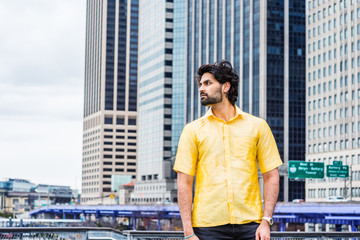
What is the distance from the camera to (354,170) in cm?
10881

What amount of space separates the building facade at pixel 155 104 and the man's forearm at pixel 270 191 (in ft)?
496

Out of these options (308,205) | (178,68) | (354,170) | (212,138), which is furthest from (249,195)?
(178,68)

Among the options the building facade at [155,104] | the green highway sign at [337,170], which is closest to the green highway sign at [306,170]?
the green highway sign at [337,170]

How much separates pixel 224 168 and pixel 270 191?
17.3 inches

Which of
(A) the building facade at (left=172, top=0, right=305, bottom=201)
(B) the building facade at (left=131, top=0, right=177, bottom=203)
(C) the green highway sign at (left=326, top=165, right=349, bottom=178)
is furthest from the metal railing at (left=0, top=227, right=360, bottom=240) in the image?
(B) the building facade at (left=131, top=0, right=177, bottom=203)

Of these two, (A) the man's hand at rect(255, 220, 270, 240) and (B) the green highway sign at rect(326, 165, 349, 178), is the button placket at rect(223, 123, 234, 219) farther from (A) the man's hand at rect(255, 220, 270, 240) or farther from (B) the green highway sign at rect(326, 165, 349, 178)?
(B) the green highway sign at rect(326, 165, 349, 178)

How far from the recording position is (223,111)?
5.84 metres

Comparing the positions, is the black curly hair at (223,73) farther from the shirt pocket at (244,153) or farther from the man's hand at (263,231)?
the man's hand at (263,231)

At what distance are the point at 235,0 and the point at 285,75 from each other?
21.6m

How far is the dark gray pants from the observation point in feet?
18.1

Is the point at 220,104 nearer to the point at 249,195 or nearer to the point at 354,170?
the point at 249,195

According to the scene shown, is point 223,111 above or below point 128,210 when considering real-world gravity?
above

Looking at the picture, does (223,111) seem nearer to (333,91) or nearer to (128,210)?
(333,91)

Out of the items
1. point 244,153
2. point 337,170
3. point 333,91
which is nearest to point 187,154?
point 244,153
